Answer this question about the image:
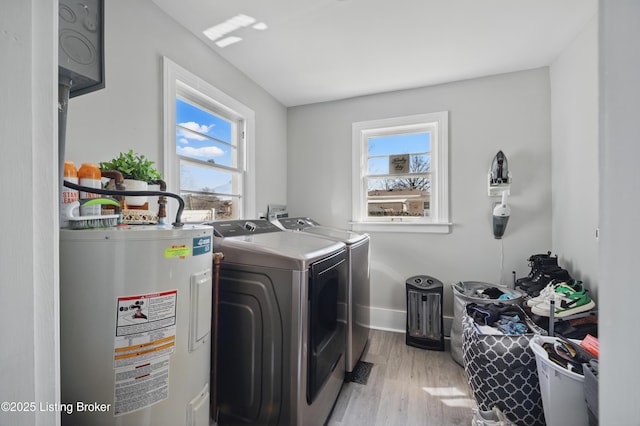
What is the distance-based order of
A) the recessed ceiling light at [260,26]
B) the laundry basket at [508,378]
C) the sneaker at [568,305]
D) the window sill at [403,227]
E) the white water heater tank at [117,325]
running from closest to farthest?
the white water heater tank at [117,325]
the laundry basket at [508,378]
the sneaker at [568,305]
the recessed ceiling light at [260,26]
the window sill at [403,227]

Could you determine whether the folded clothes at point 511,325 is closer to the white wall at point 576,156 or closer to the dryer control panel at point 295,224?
the white wall at point 576,156

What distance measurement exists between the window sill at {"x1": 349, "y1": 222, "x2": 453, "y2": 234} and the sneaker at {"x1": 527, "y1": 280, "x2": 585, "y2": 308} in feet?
3.07

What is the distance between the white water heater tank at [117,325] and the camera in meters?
0.78

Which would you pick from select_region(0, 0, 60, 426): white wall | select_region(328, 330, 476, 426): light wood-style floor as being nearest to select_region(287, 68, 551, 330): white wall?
select_region(328, 330, 476, 426): light wood-style floor

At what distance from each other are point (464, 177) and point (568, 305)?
4.44ft

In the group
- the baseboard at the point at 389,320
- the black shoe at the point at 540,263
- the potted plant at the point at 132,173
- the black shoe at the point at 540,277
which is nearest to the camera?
the potted plant at the point at 132,173

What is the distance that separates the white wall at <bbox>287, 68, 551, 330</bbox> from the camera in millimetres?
2309

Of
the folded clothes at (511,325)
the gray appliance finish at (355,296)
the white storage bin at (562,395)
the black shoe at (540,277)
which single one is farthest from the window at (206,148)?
the black shoe at (540,277)

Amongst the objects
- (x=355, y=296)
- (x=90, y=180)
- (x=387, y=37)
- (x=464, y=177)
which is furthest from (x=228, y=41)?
(x=464, y=177)

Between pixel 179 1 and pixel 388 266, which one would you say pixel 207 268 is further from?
pixel 388 266

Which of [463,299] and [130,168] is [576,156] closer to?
[463,299]

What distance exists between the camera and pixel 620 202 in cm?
45

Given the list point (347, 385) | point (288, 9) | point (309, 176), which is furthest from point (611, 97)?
point (309, 176)

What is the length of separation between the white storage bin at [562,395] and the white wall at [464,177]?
139 cm
